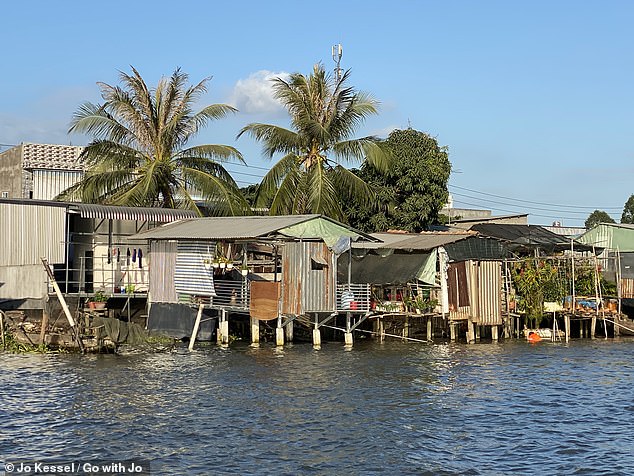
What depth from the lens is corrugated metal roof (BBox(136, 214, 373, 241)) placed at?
30328 millimetres

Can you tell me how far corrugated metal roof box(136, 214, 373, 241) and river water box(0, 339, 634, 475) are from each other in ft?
13.8

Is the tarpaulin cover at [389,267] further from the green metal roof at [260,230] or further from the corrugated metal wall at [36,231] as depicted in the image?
the corrugated metal wall at [36,231]

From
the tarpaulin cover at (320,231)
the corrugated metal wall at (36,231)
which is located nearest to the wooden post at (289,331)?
the tarpaulin cover at (320,231)

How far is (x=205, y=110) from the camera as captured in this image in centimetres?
3884

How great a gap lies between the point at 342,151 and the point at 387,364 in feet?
47.8

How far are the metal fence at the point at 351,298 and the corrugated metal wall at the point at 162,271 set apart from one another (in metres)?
6.48

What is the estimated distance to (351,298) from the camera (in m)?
31.3

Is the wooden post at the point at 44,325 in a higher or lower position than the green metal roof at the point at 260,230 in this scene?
lower

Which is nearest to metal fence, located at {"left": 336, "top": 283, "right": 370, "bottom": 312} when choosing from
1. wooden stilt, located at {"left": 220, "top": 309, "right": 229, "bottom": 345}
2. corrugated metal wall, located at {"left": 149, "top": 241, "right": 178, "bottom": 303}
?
wooden stilt, located at {"left": 220, "top": 309, "right": 229, "bottom": 345}

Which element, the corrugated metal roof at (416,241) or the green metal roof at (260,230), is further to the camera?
the corrugated metal roof at (416,241)

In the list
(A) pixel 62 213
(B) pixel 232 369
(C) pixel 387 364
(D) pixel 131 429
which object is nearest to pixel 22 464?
(D) pixel 131 429

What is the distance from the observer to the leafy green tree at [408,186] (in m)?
42.8

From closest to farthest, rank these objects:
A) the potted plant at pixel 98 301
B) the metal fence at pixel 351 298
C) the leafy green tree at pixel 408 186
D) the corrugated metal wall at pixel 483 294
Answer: the metal fence at pixel 351 298
the potted plant at pixel 98 301
the corrugated metal wall at pixel 483 294
the leafy green tree at pixel 408 186

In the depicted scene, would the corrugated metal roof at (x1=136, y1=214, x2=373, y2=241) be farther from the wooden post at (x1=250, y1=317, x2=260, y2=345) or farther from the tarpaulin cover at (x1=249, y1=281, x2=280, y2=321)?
the wooden post at (x1=250, y1=317, x2=260, y2=345)
